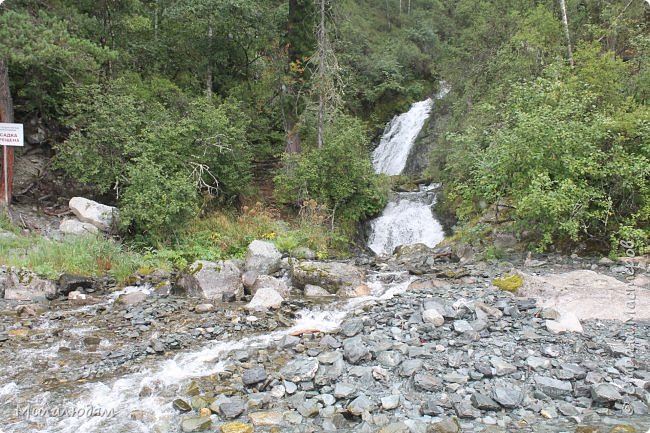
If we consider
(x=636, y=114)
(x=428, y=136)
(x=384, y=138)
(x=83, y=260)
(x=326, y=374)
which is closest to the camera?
Answer: (x=326, y=374)

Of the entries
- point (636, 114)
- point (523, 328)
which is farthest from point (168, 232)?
point (636, 114)

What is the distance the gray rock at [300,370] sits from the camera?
5264mm

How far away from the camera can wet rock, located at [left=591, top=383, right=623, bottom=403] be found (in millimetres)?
4434

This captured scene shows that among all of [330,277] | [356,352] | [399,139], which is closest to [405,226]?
[330,277]

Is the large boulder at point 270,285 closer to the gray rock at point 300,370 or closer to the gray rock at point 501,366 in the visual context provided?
the gray rock at point 300,370

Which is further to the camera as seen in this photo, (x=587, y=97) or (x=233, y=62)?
(x=233, y=62)

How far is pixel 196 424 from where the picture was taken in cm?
447

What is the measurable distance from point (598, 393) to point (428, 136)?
19.6 m

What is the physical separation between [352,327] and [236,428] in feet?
8.47

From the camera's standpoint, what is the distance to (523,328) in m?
6.03

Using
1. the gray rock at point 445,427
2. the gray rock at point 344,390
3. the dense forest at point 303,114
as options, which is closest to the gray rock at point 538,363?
the gray rock at point 445,427

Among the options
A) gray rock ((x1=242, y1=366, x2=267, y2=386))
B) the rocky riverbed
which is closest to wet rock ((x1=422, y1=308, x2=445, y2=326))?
the rocky riverbed

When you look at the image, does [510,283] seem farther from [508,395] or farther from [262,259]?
[262,259]

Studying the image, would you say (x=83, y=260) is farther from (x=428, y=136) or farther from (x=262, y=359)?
(x=428, y=136)
